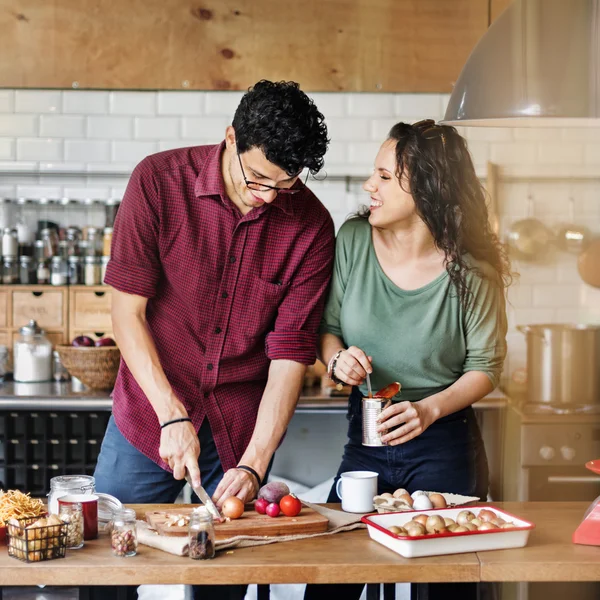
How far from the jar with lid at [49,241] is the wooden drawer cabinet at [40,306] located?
19cm

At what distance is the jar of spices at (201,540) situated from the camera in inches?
77.7

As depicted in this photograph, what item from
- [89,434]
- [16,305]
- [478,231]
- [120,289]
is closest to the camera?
[120,289]

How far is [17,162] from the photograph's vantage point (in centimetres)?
474

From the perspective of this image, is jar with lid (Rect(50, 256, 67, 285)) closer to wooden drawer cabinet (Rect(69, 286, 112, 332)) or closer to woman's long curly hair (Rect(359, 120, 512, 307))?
wooden drawer cabinet (Rect(69, 286, 112, 332))

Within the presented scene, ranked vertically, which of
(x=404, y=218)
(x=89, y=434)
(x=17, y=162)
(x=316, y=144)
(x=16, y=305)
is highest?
(x=17, y=162)

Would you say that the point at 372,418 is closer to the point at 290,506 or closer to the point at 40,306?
the point at 290,506

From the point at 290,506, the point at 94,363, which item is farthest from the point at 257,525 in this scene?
the point at 94,363

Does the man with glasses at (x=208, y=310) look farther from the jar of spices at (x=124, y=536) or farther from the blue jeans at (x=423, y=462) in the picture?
the jar of spices at (x=124, y=536)

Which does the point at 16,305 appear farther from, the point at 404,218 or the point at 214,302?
the point at 404,218

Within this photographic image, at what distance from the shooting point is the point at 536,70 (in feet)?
5.46

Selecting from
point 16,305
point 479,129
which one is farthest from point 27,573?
point 479,129

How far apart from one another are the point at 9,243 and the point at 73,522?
9.58ft

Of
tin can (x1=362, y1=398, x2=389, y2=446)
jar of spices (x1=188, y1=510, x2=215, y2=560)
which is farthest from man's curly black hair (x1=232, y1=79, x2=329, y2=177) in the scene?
jar of spices (x1=188, y1=510, x2=215, y2=560)

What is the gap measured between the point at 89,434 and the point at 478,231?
228cm
